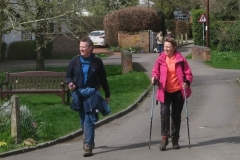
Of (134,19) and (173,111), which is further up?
(134,19)

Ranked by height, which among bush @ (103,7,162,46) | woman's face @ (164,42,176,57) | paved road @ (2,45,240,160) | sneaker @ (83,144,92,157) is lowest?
paved road @ (2,45,240,160)

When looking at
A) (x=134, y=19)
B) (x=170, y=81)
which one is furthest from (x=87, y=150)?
(x=134, y=19)

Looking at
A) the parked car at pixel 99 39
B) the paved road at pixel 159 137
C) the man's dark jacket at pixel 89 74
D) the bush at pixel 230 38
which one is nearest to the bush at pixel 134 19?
the parked car at pixel 99 39

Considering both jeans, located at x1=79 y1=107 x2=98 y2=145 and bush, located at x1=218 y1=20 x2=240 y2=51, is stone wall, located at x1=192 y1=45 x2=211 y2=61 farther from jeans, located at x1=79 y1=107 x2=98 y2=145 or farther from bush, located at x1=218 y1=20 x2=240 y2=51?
jeans, located at x1=79 y1=107 x2=98 y2=145

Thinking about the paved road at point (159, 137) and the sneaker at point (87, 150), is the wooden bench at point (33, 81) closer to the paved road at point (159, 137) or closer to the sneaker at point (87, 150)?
the paved road at point (159, 137)

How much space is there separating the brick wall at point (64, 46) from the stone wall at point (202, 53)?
11992mm

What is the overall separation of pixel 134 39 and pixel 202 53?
1099 centimetres

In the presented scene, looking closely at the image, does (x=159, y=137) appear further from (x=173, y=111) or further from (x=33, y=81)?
(x=33, y=81)

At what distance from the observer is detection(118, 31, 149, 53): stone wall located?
139 ft

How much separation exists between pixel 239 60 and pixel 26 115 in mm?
23018

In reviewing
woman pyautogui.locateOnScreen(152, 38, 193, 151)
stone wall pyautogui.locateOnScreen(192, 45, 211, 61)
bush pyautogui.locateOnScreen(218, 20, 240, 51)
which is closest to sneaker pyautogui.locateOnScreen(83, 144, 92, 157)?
woman pyautogui.locateOnScreen(152, 38, 193, 151)

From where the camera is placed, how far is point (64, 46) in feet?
144

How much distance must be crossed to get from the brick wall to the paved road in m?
26.3

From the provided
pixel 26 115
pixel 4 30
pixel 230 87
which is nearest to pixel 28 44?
pixel 230 87
